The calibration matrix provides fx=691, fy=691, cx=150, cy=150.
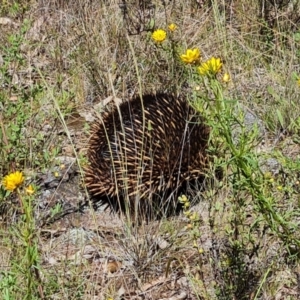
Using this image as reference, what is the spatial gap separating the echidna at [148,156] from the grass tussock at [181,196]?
0.35ft

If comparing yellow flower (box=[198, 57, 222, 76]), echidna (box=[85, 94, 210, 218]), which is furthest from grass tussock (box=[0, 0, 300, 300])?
echidna (box=[85, 94, 210, 218])

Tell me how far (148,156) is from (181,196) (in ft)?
1.04

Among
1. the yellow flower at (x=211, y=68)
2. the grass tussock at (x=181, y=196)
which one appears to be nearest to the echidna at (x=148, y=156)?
the grass tussock at (x=181, y=196)

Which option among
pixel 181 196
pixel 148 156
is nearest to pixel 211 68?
pixel 181 196

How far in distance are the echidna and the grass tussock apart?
0.11 metres

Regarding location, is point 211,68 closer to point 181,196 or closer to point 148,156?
point 181,196

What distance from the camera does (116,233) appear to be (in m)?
3.22

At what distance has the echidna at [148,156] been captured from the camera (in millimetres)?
3445

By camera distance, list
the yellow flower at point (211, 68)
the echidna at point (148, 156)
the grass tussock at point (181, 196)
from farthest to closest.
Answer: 1. the echidna at point (148, 156)
2. the grass tussock at point (181, 196)
3. the yellow flower at point (211, 68)

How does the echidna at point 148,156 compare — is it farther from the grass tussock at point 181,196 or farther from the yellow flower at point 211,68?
the yellow flower at point 211,68

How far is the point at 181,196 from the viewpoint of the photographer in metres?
3.33

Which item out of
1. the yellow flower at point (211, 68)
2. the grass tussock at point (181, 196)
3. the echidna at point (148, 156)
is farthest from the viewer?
the echidna at point (148, 156)

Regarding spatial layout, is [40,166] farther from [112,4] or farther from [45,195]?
Answer: [112,4]

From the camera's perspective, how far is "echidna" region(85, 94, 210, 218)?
345 centimetres
